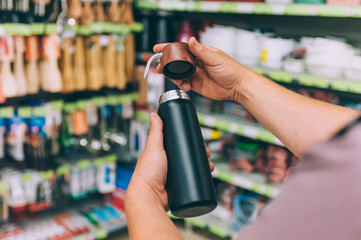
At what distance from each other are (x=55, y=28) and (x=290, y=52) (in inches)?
58.3

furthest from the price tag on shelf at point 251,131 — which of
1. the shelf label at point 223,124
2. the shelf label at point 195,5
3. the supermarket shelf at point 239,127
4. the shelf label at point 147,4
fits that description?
the shelf label at point 147,4

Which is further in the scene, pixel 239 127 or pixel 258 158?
pixel 258 158

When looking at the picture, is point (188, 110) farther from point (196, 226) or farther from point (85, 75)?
point (196, 226)

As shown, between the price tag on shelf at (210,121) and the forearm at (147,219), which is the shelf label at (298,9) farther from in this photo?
the forearm at (147,219)

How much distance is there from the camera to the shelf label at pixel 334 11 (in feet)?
6.77

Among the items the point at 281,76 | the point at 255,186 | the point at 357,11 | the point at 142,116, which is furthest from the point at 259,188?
the point at 357,11

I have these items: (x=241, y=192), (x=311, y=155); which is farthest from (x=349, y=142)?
(x=241, y=192)

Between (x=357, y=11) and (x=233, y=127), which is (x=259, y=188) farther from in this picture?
(x=357, y=11)

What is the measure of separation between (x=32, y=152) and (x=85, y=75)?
0.64 metres

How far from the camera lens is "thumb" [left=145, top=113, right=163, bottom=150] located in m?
1.00

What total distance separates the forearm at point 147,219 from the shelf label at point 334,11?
1.63 metres

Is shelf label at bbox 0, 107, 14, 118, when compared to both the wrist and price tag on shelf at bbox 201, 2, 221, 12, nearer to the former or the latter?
price tag on shelf at bbox 201, 2, 221, 12

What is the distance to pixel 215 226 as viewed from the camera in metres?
2.84

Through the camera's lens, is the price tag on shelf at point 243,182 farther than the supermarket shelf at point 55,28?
Yes
